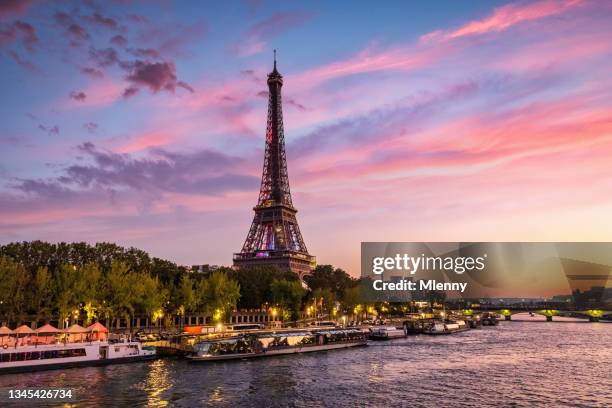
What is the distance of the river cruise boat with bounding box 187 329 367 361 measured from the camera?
76.2 meters

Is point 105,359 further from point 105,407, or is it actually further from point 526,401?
point 526,401

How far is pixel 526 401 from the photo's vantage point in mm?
50625

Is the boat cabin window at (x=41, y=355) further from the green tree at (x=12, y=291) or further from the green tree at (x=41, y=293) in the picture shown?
the green tree at (x=41, y=293)

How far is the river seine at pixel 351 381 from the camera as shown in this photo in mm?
49719

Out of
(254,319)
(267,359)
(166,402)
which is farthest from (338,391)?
(254,319)

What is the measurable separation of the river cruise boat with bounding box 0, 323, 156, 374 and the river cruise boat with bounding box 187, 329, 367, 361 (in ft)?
28.4

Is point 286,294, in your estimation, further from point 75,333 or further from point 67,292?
point 75,333

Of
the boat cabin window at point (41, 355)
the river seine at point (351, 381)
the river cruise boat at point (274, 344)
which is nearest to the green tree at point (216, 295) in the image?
the river cruise boat at point (274, 344)

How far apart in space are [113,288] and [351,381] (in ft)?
188

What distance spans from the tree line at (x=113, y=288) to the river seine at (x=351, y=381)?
29.0 m

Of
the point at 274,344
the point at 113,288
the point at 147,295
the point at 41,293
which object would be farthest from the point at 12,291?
the point at 274,344

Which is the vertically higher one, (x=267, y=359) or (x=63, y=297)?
(x=63, y=297)

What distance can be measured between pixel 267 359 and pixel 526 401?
130 ft

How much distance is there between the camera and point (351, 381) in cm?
6000
